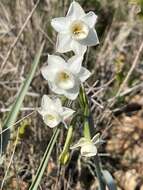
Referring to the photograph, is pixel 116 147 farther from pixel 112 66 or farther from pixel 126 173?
pixel 112 66

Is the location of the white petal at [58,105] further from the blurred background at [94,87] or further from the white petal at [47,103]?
the blurred background at [94,87]

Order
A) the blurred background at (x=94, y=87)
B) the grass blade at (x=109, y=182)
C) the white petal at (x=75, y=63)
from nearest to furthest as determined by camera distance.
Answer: the white petal at (x=75, y=63)
the grass blade at (x=109, y=182)
the blurred background at (x=94, y=87)

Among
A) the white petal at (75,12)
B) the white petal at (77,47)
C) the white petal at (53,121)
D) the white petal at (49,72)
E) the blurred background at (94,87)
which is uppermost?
the white petal at (75,12)

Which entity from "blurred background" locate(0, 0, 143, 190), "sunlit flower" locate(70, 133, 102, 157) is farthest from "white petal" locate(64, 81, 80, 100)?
"blurred background" locate(0, 0, 143, 190)

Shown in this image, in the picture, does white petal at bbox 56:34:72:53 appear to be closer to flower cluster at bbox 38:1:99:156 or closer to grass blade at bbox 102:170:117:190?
flower cluster at bbox 38:1:99:156

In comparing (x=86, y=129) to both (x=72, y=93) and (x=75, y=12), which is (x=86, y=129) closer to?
(x=72, y=93)

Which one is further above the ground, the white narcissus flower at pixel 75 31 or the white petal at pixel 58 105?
the white narcissus flower at pixel 75 31

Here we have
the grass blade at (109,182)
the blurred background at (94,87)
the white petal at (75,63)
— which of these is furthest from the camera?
the blurred background at (94,87)

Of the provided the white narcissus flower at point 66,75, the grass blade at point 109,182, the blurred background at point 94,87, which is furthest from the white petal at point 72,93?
the blurred background at point 94,87
